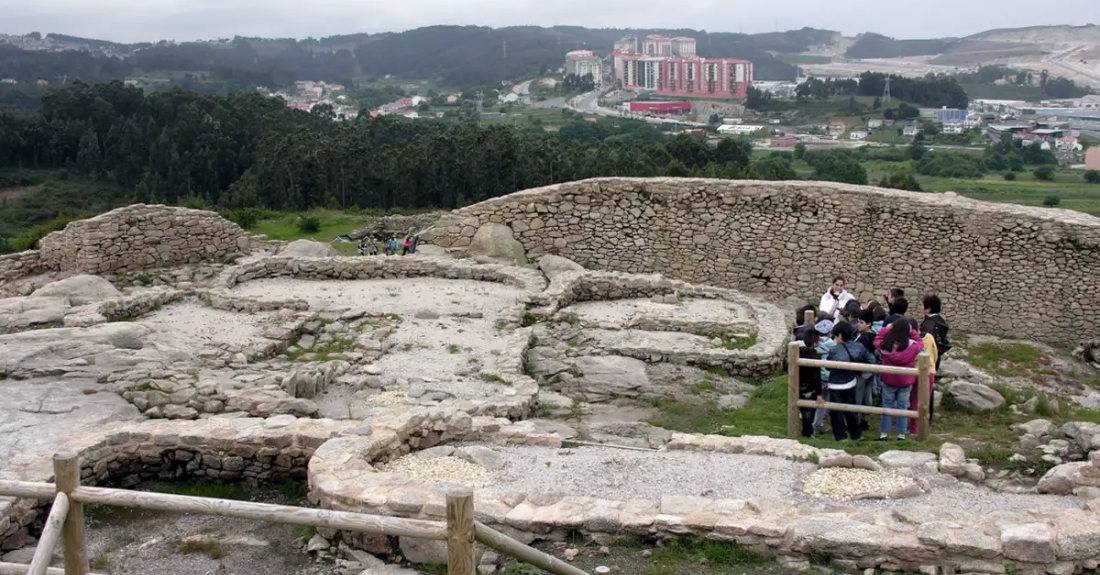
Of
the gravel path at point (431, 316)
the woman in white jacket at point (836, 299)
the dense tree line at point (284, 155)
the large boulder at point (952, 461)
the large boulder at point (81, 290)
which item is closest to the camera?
the large boulder at point (952, 461)

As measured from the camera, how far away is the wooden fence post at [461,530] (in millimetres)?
6004

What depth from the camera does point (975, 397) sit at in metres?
12.5

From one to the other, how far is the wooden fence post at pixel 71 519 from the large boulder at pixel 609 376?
7.80m

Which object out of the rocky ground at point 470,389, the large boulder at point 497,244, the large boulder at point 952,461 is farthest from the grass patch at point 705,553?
the large boulder at point 497,244

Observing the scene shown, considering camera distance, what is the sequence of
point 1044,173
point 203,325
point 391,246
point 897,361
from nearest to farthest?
point 897,361 → point 203,325 → point 391,246 → point 1044,173

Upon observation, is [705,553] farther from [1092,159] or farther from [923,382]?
[1092,159]

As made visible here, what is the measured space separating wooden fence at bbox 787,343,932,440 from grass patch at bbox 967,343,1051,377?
25.7ft

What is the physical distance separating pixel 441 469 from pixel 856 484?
3.84 meters

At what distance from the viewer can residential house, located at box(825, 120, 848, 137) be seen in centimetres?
9975

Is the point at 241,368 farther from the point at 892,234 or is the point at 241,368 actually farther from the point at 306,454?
the point at 892,234

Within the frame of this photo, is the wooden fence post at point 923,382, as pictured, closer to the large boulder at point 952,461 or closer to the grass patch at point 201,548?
the large boulder at point 952,461

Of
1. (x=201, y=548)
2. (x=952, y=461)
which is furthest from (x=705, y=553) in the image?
(x=201, y=548)

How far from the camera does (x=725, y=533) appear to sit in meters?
7.75

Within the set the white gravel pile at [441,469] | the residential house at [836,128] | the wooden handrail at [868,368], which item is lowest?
the residential house at [836,128]
